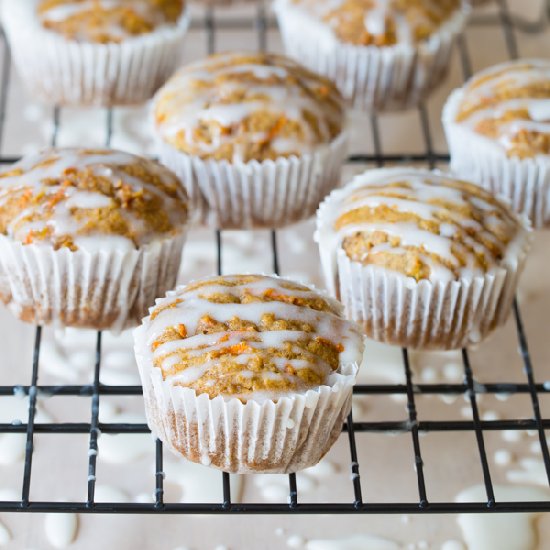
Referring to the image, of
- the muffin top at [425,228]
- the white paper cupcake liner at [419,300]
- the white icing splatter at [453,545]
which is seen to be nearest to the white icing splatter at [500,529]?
the white icing splatter at [453,545]

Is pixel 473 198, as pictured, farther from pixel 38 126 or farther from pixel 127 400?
pixel 38 126

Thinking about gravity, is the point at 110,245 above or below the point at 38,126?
above

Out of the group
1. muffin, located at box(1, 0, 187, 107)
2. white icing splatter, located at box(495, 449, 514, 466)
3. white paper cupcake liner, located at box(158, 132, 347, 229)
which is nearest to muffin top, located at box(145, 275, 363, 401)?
white paper cupcake liner, located at box(158, 132, 347, 229)

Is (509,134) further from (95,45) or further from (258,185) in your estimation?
(95,45)

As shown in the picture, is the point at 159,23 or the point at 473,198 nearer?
the point at 473,198

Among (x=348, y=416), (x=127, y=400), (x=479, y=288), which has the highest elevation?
(x=479, y=288)

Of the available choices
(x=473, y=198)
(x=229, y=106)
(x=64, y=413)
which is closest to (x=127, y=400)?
(x=64, y=413)

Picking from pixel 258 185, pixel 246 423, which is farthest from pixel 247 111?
pixel 246 423

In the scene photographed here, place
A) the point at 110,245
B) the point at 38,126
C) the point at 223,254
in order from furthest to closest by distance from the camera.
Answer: the point at 38,126
the point at 223,254
the point at 110,245
